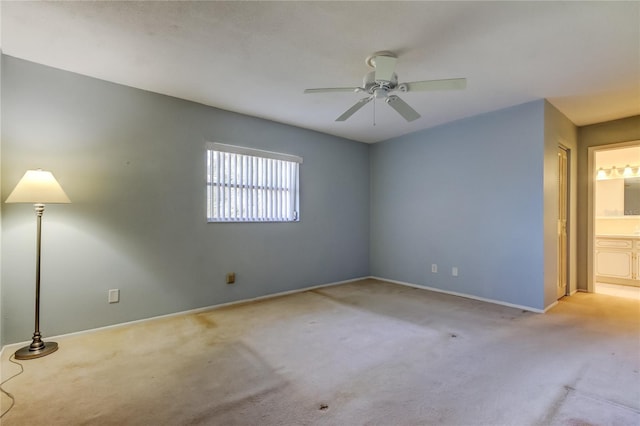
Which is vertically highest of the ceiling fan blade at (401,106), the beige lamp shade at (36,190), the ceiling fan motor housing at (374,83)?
the ceiling fan motor housing at (374,83)

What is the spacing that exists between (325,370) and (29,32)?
3272 millimetres

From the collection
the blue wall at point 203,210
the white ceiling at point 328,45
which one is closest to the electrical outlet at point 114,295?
the blue wall at point 203,210

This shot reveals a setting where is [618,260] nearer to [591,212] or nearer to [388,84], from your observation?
[591,212]

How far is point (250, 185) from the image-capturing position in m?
3.94

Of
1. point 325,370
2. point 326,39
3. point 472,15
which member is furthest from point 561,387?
point 326,39

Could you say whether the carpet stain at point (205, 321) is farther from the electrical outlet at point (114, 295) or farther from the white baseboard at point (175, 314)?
the electrical outlet at point (114, 295)

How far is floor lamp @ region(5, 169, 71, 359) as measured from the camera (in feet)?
7.36

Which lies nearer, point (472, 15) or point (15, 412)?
point (15, 412)

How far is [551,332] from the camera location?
2.79 meters

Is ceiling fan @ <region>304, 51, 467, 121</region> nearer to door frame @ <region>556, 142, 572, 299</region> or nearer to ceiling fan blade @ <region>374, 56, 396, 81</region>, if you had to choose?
ceiling fan blade @ <region>374, 56, 396, 81</region>

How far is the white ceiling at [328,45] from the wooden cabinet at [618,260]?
2.58 meters

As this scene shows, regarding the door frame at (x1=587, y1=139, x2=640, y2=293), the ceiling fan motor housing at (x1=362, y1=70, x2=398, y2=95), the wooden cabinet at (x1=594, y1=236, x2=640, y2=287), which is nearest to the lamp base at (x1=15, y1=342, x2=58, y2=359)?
the ceiling fan motor housing at (x1=362, y1=70, x2=398, y2=95)

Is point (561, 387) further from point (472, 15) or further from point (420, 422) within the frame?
point (472, 15)

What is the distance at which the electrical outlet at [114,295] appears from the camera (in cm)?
291
